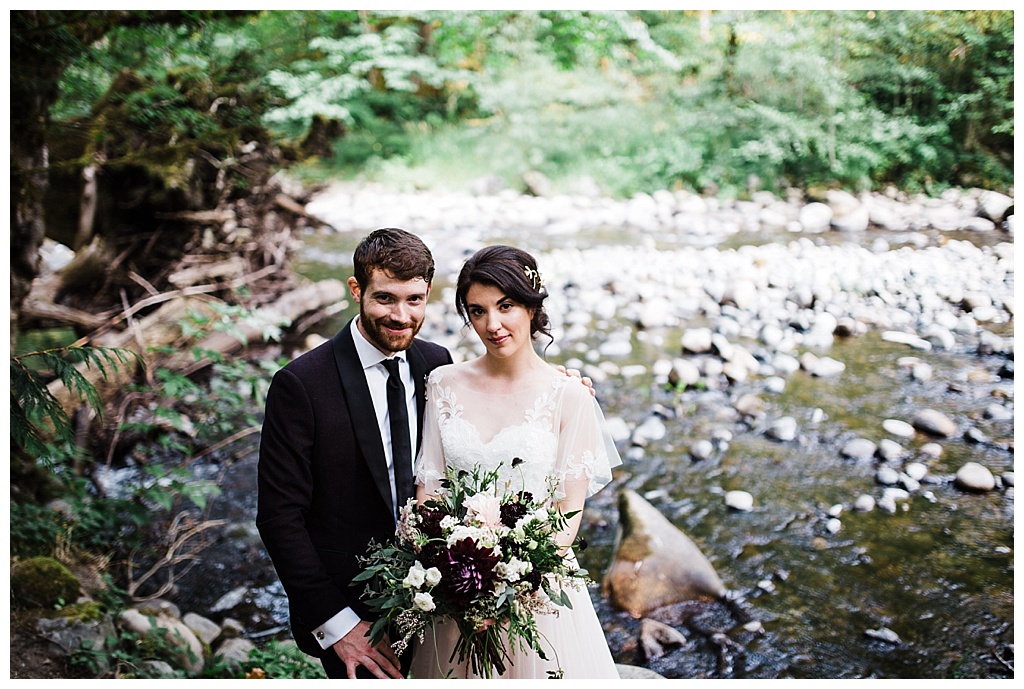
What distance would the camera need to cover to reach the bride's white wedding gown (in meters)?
1.81

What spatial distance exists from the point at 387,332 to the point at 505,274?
12.1 inches

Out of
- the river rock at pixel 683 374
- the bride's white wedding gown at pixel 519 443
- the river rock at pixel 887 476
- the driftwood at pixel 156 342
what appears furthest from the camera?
the river rock at pixel 683 374

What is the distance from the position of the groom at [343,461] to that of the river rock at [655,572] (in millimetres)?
1691

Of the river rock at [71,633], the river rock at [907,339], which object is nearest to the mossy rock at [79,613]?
the river rock at [71,633]

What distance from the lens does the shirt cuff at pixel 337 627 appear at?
5.77 ft

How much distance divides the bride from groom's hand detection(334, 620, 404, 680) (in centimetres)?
13

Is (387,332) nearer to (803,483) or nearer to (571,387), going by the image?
(571,387)

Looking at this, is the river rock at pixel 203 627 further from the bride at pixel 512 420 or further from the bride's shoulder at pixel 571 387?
the bride's shoulder at pixel 571 387

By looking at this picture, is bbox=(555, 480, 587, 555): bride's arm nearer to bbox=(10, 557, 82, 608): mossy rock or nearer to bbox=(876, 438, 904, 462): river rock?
bbox=(10, 557, 82, 608): mossy rock

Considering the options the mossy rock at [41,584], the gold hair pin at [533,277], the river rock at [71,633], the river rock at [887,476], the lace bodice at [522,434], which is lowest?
the river rock at [887,476]

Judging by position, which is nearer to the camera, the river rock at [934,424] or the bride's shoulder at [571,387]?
the bride's shoulder at [571,387]

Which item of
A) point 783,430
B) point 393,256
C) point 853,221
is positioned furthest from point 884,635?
point 853,221

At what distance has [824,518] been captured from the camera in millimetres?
3838

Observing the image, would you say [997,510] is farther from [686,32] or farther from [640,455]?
[686,32]
